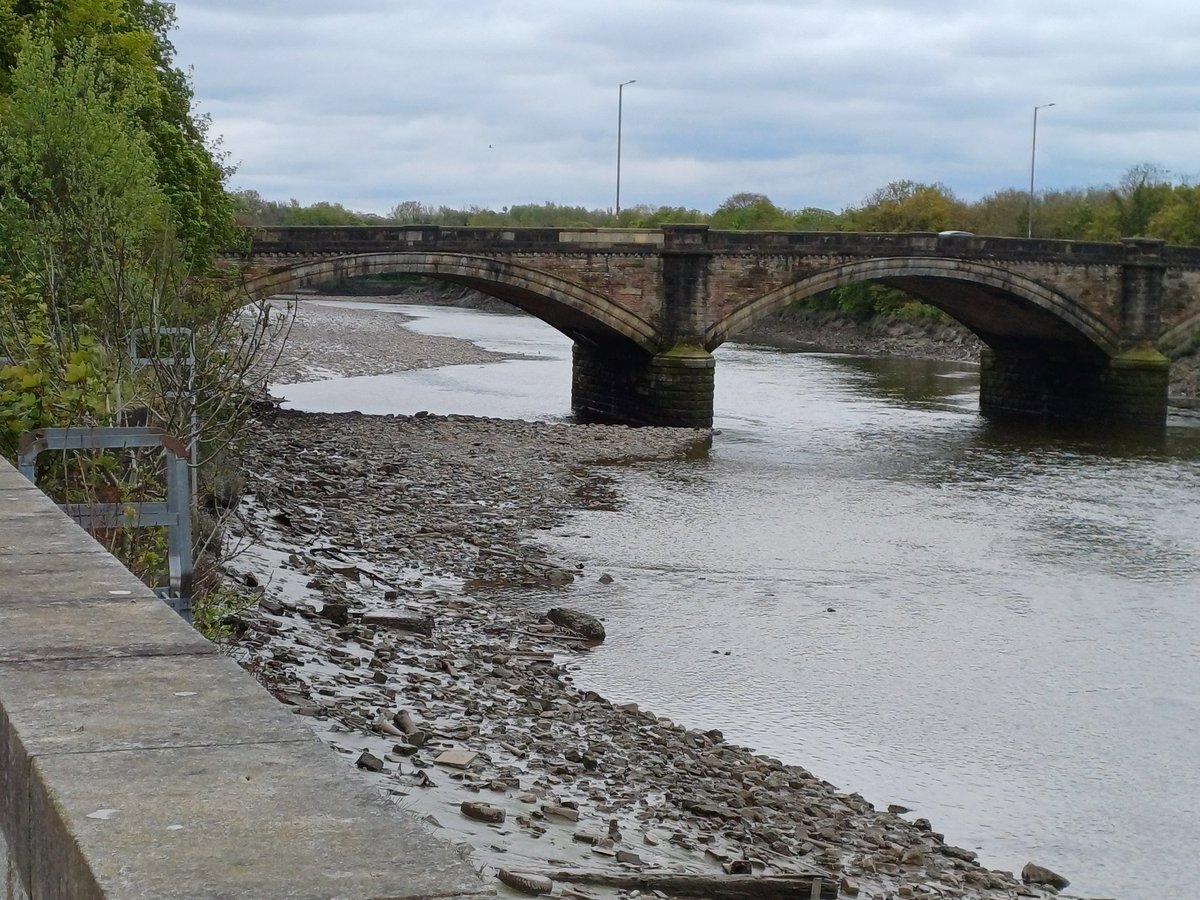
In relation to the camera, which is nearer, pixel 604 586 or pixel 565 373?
pixel 604 586

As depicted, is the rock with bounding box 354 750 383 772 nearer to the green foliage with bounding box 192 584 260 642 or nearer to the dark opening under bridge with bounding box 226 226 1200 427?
the green foliage with bounding box 192 584 260 642

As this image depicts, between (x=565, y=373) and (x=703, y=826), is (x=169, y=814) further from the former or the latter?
(x=565, y=373)

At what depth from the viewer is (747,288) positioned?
37062mm

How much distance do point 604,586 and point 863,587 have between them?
2.98m

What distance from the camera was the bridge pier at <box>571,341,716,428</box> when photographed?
34969 mm

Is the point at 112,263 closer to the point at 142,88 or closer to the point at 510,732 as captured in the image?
the point at 510,732

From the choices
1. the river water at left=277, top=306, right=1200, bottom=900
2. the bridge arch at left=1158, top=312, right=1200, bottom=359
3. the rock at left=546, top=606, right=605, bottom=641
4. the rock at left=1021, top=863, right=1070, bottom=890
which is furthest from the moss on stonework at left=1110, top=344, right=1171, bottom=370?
the rock at left=1021, top=863, right=1070, bottom=890

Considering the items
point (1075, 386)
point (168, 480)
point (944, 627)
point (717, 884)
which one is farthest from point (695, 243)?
point (168, 480)

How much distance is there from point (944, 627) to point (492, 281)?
841 inches

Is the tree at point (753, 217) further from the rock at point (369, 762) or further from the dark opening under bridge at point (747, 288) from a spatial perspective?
the rock at point (369, 762)

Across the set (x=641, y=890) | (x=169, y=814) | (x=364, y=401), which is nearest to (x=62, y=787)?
(x=169, y=814)

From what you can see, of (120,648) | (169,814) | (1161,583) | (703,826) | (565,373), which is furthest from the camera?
(565,373)

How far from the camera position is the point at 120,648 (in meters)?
2.78

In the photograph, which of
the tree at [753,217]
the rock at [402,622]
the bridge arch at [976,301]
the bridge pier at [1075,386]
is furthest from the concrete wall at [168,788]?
the tree at [753,217]
